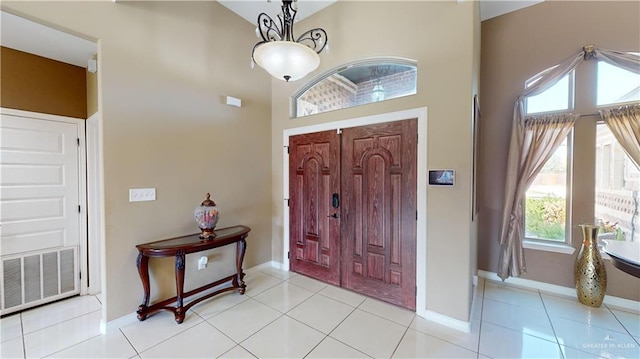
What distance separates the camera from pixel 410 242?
2475mm

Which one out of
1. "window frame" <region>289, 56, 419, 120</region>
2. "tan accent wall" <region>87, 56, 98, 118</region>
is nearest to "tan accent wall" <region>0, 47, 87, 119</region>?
"tan accent wall" <region>87, 56, 98, 118</region>

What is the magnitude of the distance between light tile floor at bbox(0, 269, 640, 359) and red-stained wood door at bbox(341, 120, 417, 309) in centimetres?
24

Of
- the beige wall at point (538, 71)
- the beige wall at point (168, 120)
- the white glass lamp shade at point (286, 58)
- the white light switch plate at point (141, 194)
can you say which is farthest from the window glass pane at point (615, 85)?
the white light switch plate at point (141, 194)

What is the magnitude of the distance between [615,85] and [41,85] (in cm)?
653

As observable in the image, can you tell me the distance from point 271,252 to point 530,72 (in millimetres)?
4402

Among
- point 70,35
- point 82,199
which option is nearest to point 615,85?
point 70,35

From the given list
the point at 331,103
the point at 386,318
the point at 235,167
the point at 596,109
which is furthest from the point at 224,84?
the point at 596,109

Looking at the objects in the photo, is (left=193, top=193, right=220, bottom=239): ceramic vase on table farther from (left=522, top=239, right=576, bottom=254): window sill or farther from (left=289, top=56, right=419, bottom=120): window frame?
(left=522, top=239, right=576, bottom=254): window sill

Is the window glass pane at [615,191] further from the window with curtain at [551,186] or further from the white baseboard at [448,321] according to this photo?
the white baseboard at [448,321]

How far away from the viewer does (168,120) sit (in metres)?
2.54

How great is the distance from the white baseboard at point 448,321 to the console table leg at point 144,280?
9.18 ft

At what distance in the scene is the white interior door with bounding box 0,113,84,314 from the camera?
2.45m

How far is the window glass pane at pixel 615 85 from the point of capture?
8.21 feet

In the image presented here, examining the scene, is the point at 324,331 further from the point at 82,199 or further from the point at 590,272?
the point at 82,199
